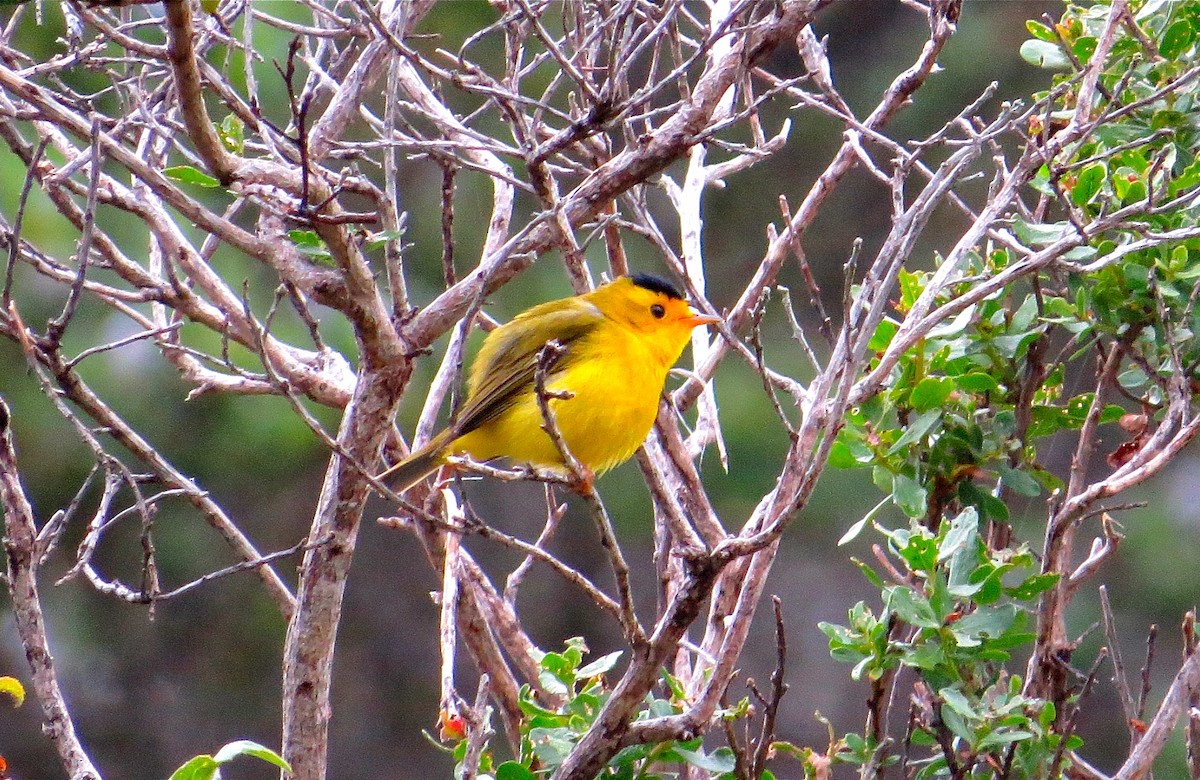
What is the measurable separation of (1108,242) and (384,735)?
817 centimetres

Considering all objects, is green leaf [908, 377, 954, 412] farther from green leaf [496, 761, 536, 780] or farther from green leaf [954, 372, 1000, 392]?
green leaf [496, 761, 536, 780]

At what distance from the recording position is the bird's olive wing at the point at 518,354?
3914mm

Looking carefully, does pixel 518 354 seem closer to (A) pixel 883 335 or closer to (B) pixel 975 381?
(A) pixel 883 335

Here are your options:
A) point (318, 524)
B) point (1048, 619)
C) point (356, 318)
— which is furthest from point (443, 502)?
point (1048, 619)

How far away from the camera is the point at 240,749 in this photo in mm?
2057

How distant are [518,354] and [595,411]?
0.42 meters

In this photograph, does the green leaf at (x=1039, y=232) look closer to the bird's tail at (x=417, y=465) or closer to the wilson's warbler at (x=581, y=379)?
the wilson's warbler at (x=581, y=379)

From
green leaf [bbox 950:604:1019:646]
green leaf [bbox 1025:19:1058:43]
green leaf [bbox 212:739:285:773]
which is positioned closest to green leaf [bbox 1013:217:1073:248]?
green leaf [bbox 1025:19:1058:43]

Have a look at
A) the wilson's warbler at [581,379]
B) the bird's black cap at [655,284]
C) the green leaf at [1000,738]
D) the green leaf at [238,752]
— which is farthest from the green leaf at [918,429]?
the bird's black cap at [655,284]

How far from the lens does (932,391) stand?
2.61 metres

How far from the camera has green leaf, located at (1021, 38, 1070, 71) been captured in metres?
3.16

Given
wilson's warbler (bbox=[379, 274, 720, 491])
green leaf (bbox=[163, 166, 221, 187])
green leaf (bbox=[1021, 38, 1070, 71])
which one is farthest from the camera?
wilson's warbler (bbox=[379, 274, 720, 491])

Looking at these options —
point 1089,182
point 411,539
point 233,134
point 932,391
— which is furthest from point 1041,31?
point 411,539

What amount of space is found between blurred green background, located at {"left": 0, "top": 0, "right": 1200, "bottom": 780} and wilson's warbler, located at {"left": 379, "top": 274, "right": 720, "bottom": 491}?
2449 mm
